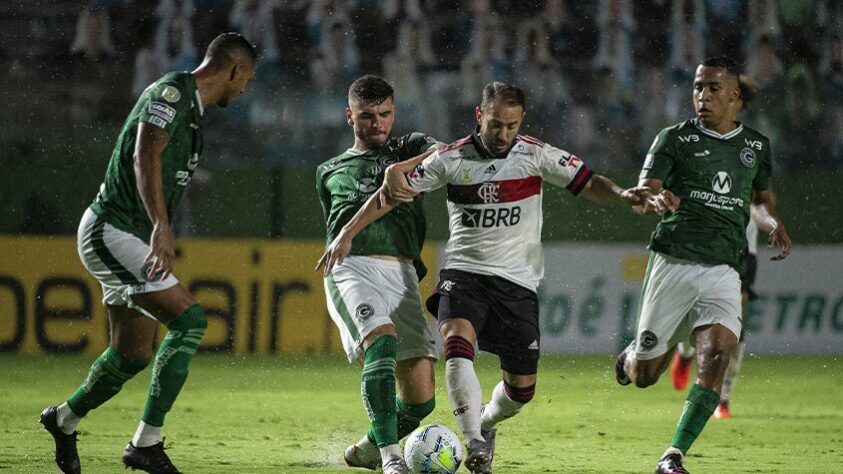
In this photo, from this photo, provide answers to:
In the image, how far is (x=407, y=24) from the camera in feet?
48.7

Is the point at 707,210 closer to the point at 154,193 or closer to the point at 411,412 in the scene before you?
the point at 411,412

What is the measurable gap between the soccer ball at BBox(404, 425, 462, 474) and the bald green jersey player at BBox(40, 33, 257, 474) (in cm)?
102

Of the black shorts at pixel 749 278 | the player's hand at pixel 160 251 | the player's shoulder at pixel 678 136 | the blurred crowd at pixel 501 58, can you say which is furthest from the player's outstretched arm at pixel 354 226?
the blurred crowd at pixel 501 58

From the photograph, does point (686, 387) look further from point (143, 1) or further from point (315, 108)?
A: point (143, 1)

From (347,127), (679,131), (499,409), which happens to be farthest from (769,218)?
(347,127)

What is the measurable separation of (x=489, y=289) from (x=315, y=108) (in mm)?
8412

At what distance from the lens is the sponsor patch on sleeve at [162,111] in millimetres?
5664

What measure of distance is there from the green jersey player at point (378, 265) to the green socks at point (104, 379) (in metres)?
0.96

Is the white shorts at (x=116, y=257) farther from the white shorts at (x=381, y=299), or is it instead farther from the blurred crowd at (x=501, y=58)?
the blurred crowd at (x=501, y=58)

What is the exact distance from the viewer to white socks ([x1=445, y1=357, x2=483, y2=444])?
227 inches

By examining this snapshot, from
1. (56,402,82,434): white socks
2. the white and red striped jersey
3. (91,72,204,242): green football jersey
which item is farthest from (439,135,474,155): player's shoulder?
(56,402,82,434): white socks

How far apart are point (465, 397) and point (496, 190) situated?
970 mm

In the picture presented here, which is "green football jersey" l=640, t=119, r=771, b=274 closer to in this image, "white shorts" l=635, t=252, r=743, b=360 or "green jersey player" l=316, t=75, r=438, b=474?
"white shorts" l=635, t=252, r=743, b=360

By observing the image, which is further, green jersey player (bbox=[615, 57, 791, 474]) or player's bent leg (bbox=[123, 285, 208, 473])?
green jersey player (bbox=[615, 57, 791, 474])
